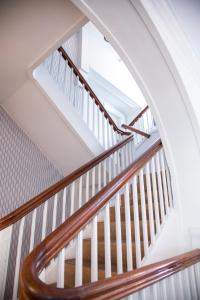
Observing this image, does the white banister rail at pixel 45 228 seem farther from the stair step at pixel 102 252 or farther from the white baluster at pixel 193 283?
the white baluster at pixel 193 283

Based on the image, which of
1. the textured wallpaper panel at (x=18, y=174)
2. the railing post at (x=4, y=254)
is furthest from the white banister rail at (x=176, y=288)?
the textured wallpaper panel at (x=18, y=174)

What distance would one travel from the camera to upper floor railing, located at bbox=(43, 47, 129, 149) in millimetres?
3202

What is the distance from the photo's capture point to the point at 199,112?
1770mm

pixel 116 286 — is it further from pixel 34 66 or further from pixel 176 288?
pixel 34 66

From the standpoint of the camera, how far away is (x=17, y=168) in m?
3.04

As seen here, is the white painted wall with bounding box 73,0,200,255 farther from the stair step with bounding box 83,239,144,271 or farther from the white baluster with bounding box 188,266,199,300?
the stair step with bounding box 83,239,144,271

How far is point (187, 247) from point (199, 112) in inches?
43.0

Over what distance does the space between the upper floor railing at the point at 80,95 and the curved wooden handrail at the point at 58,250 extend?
190cm

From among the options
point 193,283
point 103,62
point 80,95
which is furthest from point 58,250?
point 103,62

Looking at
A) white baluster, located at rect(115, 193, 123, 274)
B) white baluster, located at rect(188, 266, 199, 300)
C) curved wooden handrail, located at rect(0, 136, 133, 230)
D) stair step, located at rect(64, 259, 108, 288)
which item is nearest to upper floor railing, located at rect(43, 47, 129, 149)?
curved wooden handrail, located at rect(0, 136, 133, 230)

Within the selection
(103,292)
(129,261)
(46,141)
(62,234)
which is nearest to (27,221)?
(46,141)

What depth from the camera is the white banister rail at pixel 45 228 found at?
3.83 ft

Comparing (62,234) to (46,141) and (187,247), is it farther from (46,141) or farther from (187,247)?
(46,141)

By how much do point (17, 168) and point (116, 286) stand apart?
8.24ft
